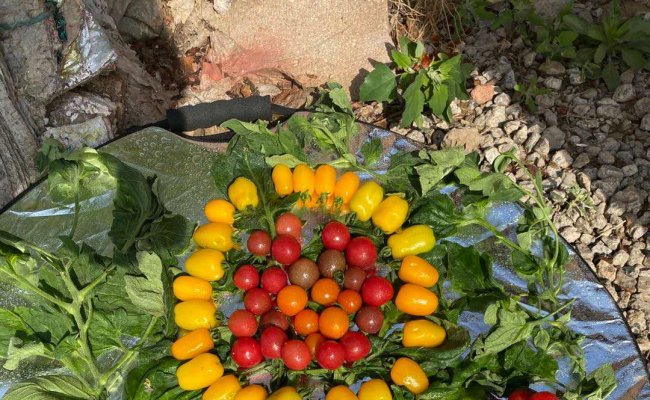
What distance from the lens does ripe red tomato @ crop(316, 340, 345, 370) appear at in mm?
1761

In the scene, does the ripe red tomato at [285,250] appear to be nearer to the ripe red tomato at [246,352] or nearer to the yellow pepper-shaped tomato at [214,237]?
the yellow pepper-shaped tomato at [214,237]

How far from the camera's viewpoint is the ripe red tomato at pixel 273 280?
6.29ft

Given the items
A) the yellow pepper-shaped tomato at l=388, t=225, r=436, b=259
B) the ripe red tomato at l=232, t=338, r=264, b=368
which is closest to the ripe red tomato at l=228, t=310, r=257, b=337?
the ripe red tomato at l=232, t=338, r=264, b=368

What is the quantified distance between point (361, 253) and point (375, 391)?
1.25 ft

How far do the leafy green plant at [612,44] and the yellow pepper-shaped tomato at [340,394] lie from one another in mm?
1747

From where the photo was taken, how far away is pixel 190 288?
1920 mm

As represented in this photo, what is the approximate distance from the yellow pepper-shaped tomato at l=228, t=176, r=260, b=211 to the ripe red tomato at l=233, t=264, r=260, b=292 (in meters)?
0.21

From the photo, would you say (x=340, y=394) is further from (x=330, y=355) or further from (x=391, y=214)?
(x=391, y=214)

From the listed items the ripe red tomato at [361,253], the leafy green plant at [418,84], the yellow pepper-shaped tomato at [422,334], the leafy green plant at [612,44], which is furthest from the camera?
the leafy green plant at [612,44]

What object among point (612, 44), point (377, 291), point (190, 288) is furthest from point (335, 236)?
point (612, 44)

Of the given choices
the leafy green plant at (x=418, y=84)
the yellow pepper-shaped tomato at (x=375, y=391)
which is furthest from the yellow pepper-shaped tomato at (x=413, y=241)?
the leafy green plant at (x=418, y=84)

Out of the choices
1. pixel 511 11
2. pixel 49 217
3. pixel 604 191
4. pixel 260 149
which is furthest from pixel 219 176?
pixel 511 11

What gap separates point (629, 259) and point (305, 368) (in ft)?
4.07

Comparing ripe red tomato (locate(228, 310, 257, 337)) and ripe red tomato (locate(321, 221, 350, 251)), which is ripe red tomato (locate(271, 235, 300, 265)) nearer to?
ripe red tomato (locate(321, 221, 350, 251))
